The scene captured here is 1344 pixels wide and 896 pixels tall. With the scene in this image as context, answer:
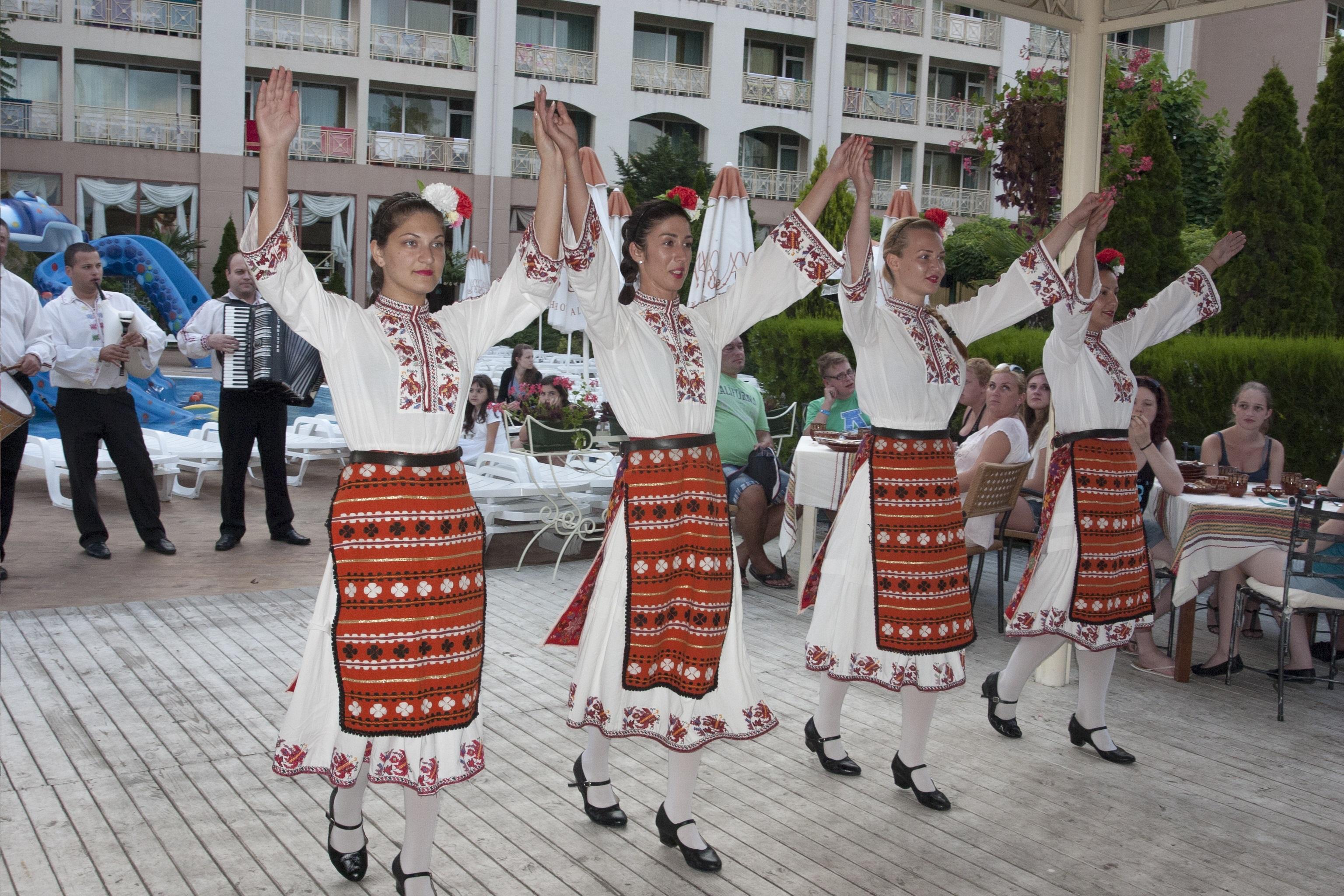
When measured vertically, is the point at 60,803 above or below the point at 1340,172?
below

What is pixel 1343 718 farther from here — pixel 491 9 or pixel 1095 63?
pixel 491 9

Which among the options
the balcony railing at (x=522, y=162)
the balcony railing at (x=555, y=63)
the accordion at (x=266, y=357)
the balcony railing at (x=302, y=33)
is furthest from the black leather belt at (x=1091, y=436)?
the balcony railing at (x=302, y=33)

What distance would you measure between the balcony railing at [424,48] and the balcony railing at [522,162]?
5.78ft

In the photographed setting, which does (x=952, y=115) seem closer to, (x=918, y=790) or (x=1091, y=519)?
(x=1091, y=519)

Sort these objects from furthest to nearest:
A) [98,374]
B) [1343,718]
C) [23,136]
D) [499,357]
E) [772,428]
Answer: [23,136] < [499,357] < [772,428] < [98,374] < [1343,718]

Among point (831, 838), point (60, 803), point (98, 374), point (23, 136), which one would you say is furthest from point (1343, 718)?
point (23, 136)

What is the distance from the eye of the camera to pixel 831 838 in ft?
10.3

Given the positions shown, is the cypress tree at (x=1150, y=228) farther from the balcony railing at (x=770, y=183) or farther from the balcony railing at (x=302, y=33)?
the balcony railing at (x=302, y=33)

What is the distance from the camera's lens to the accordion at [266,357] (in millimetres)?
6395

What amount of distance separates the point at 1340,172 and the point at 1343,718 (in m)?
8.16

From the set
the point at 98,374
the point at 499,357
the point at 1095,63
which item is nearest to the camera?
the point at 1095,63

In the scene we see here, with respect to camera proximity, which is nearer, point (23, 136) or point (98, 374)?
point (98, 374)

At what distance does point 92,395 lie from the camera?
623 cm

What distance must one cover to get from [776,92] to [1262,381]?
787 inches
